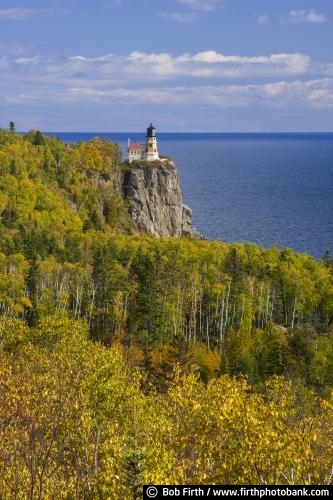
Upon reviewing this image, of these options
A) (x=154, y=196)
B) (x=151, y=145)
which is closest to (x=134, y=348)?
(x=154, y=196)

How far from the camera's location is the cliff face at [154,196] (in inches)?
6737

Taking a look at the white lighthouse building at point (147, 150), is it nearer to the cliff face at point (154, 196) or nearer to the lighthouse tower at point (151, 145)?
the lighthouse tower at point (151, 145)

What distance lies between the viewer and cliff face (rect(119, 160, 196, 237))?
561 feet

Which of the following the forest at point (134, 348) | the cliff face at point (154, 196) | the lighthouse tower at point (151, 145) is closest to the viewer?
the forest at point (134, 348)

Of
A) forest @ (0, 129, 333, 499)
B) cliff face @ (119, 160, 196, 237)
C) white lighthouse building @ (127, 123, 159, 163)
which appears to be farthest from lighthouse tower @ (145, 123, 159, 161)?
forest @ (0, 129, 333, 499)

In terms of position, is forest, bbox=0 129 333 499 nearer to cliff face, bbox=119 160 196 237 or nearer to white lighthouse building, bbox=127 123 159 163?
cliff face, bbox=119 160 196 237

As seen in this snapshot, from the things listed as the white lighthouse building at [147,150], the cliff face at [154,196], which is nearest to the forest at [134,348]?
the cliff face at [154,196]

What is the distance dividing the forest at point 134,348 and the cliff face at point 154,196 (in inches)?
158

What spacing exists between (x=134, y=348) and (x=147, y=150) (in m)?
105

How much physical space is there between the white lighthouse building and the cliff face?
403 centimetres

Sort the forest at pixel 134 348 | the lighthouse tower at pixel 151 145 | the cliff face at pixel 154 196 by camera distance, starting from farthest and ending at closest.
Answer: the lighthouse tower at pixel 151 145 < the cliff face at pixel 154 196 < the forest at pixel 134 348

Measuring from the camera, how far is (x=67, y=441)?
38719 mm

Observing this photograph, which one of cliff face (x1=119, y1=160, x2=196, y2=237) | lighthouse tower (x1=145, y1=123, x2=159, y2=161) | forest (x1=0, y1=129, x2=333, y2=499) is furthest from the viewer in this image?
lighthouse tower (x1=145, y1=123, x2=159, y2=161)

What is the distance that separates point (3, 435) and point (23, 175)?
119 metres
